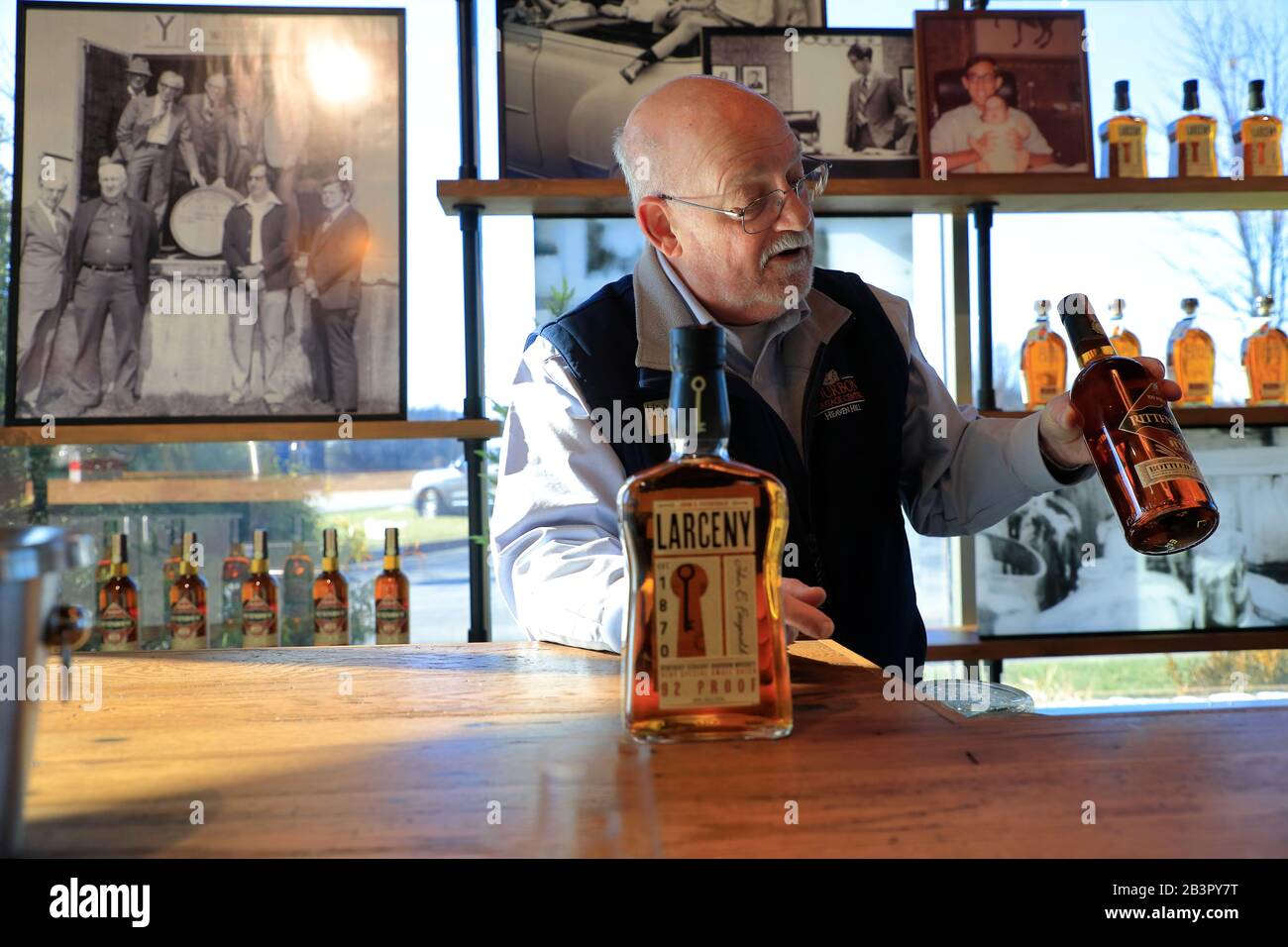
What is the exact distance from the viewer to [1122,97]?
2.52m

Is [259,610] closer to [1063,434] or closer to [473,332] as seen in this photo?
[473,332]

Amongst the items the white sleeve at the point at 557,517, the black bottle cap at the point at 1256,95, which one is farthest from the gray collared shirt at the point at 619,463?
the black bottle cap at the point at 1256,95

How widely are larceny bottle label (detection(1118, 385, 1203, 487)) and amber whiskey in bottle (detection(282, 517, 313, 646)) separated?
183 centimetres

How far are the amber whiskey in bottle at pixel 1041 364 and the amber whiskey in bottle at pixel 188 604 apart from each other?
180 centimetres

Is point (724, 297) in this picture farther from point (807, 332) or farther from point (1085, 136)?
point (1085, 136)

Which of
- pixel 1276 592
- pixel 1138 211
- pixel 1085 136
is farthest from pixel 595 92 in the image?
pixel 1276 592

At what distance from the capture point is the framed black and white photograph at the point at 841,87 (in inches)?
102

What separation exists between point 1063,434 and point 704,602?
2.50 ft

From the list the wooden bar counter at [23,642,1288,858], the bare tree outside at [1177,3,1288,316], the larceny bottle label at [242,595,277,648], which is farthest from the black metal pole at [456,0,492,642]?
the bare tree outside at [1177,3,1288,316]

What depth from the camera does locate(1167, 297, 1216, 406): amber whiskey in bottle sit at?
261cm

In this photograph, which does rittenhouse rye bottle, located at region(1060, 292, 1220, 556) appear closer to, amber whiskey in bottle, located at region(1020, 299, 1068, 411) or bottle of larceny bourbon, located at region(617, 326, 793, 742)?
bottle of larceny bourbon, located at region(617, 326, 793, 742)

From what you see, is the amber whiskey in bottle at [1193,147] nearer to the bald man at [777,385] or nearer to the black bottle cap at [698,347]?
the bald man at [777,385]

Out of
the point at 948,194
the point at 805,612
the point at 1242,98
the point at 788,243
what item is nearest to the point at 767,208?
the point at 788,243

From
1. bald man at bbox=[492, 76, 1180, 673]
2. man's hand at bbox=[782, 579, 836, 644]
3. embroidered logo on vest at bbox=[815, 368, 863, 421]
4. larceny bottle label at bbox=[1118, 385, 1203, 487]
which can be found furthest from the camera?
embroidered logo on vest at bbox=[815, 368, 863, 421]
